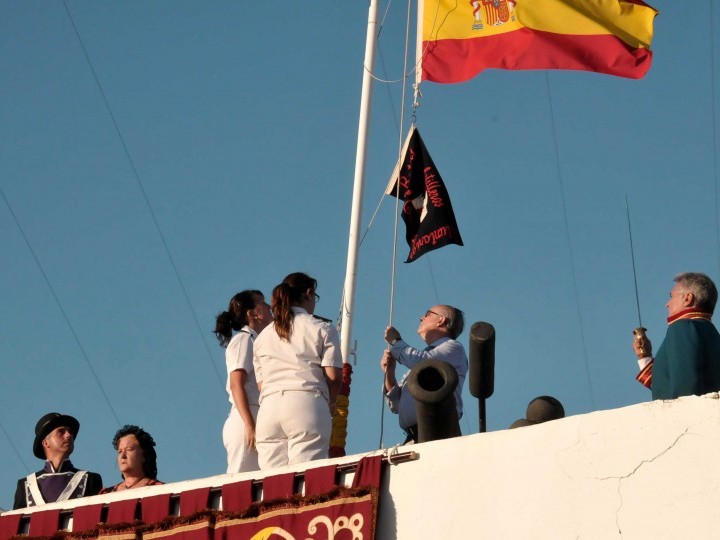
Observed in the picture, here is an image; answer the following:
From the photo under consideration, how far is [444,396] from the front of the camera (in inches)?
311

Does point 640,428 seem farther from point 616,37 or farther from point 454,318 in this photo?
point 616,37

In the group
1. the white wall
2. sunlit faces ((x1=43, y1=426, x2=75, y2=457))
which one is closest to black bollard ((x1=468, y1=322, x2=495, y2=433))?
the white wall

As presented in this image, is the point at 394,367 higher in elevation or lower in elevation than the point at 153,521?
higher

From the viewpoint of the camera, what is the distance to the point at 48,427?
934cm

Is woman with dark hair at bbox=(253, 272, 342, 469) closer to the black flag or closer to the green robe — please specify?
the green robe

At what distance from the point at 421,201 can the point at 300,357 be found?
3546 mm

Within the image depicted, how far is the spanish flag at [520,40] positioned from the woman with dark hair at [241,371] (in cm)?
368

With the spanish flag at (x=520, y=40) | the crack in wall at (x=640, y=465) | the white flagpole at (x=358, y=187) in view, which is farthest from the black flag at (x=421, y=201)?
the crack in wall at (x=640, y=465)

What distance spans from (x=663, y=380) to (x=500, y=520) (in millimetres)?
1102

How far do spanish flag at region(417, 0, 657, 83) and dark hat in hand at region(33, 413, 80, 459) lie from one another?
4.58 metres

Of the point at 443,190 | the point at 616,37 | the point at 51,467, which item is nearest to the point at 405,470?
the point at 51,467

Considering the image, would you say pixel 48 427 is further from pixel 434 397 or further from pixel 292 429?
pixel 434 397

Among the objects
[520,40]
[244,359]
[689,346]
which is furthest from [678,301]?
[520,40]

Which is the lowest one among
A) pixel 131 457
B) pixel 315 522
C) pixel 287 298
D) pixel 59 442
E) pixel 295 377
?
pixel 315 522
